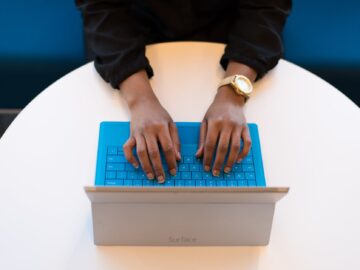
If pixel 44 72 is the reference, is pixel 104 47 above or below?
below

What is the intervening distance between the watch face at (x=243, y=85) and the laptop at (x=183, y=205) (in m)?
0.18

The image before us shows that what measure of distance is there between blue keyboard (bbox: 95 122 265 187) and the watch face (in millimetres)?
138

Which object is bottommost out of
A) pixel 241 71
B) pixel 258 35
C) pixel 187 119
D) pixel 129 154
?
pixel 129 154

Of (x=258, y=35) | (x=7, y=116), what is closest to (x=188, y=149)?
(x=258, y=35)

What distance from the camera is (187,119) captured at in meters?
1.01

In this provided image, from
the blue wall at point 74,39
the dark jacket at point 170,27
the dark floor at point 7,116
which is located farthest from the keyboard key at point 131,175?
the dark floor at point 7,116

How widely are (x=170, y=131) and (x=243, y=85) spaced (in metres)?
0.21

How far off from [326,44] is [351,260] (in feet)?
3.24

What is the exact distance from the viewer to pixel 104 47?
112cm

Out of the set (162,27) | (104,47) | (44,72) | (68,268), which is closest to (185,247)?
(68,268)

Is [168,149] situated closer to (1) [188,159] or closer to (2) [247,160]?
(1) [188,159]

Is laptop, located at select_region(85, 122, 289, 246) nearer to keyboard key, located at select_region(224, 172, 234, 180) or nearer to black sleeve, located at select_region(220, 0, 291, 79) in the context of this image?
keyboard key, located at select_region(224, 172, 234, 180)

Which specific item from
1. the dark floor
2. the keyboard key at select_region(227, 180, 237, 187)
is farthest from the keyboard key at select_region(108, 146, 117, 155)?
the dark floor

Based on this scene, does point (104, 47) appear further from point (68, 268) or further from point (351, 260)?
point (351, 260)
